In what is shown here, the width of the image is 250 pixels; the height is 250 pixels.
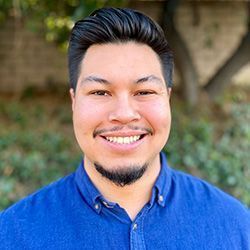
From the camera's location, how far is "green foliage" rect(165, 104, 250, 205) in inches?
162

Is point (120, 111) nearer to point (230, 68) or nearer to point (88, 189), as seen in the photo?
point (88, 189)

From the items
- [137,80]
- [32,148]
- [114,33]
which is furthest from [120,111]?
[32,148]

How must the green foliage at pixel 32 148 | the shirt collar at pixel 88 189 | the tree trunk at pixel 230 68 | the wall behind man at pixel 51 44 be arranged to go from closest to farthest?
the shirt collar at pixel 88 189, the green foliage at pixel 32 148, the tree trunk at pixel 230 68, the wall behind man at pixel 51 44

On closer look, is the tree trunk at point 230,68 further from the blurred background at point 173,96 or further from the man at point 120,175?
the man at point 120,175

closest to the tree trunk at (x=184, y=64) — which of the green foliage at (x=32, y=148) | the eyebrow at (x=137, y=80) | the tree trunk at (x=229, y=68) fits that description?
the tree trunk at (x=229, y=68)

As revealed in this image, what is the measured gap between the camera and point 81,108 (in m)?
1.69

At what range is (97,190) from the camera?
176 centimetres

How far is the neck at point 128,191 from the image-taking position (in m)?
1.76

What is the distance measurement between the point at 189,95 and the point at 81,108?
451cm

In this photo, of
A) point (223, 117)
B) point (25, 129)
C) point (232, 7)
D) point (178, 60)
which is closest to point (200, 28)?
point (232, 7)

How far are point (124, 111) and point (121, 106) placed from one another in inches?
0.8

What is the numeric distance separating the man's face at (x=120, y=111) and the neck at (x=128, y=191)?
0.28 feet

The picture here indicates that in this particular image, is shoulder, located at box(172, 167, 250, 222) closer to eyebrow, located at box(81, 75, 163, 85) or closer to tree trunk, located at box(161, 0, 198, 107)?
eyebrow, located at box(81, 75, 163, 85)

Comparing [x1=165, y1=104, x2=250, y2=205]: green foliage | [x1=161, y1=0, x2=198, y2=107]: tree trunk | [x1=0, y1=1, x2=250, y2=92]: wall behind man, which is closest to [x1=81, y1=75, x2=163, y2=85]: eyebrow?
[x1=165, y1=104, x2=250, y2=205]: green foliage
